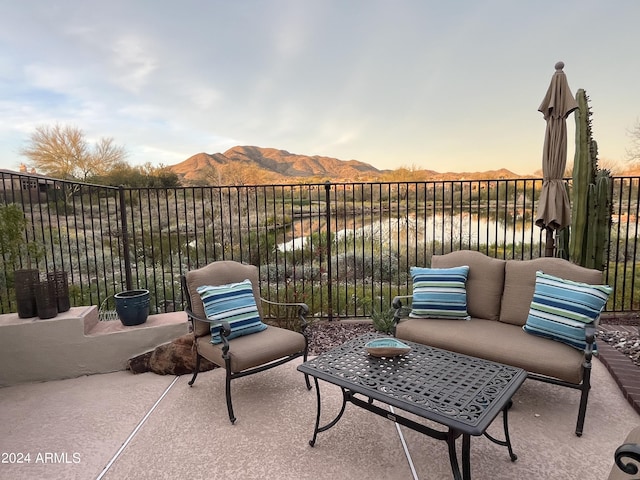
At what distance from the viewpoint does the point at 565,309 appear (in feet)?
7.71

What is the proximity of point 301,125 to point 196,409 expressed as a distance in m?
8.13

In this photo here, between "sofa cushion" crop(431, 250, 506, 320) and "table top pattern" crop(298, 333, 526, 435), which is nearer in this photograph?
"table top pattern" crop(298, 333, 526, 435)

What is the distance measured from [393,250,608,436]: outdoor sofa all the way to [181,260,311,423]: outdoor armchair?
3.45 feet

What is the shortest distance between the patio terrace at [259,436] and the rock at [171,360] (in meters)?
0.21

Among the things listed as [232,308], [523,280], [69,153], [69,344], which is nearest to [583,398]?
[523,280]

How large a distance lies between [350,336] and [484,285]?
1.68 metres

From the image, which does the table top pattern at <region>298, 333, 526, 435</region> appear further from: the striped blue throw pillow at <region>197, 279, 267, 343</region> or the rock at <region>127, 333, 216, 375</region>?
the rock at <region>127, 333, 216, 375</region>

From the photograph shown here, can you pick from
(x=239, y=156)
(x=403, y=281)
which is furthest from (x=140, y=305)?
(x=239, y=156)

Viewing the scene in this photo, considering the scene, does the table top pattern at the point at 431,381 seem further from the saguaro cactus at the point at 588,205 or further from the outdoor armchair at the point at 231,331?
the saguaro cactus at the point at 588,205

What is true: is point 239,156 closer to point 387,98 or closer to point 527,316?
point 387,98

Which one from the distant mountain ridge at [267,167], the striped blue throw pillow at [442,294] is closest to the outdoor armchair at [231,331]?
the striped blue throw pillow at [442,294]

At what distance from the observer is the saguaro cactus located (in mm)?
3504

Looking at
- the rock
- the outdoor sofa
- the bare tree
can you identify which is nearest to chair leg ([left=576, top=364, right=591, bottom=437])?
the outdoor sofa

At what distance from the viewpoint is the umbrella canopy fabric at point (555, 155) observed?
320 centimetres
